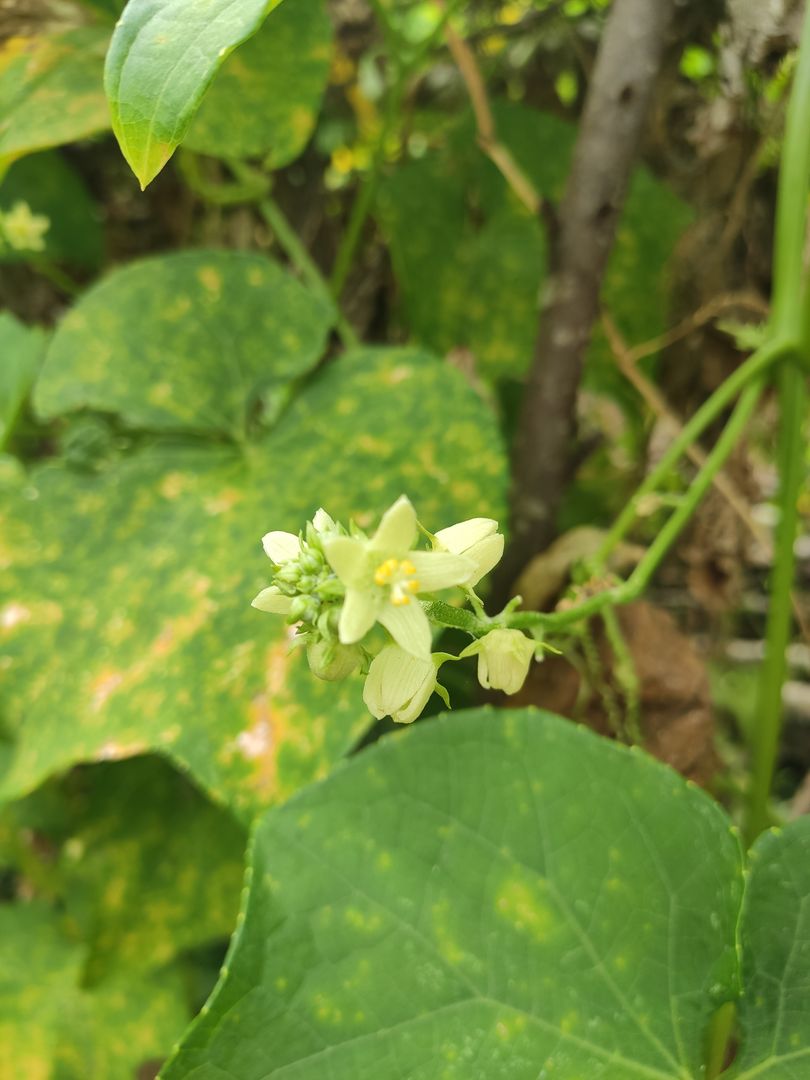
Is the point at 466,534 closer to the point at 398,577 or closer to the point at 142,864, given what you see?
the point at 398,577

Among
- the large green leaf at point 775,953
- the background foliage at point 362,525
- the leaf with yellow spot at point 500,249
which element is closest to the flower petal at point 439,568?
the background foliage at point 362,525

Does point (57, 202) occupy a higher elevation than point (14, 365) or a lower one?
higher

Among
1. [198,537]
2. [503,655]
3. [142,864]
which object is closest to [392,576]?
[503,655]

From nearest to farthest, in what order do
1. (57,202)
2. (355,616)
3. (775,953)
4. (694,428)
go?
(355,616)
(775,953)
(694,428)
(57,202)

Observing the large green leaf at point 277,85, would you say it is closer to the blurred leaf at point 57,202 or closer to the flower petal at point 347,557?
the blurred leaf at point 57,202

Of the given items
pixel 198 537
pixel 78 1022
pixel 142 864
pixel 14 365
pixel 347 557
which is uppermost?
pixel 347 557

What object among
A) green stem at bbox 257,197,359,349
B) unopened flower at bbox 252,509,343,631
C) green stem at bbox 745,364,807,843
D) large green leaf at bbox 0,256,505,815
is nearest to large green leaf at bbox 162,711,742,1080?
large green leaf at bbox 0,256,505,815

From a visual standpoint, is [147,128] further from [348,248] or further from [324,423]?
[348,248]
